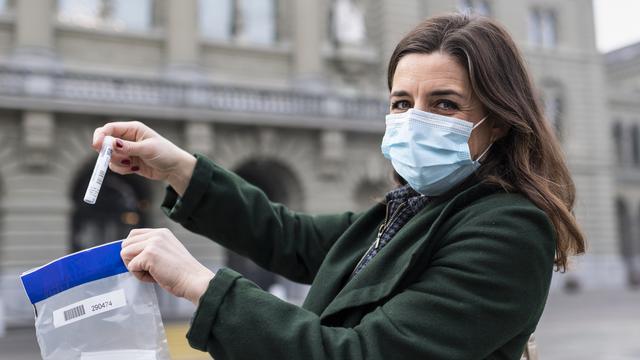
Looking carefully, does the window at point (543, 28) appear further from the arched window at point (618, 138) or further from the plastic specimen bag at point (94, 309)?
the plastic specimen bag at point (94, 309)

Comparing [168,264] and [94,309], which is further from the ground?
[168,264]

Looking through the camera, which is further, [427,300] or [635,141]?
[635,141]

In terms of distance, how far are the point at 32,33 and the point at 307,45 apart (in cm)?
875

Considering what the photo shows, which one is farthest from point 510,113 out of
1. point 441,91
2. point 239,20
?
point 239,20

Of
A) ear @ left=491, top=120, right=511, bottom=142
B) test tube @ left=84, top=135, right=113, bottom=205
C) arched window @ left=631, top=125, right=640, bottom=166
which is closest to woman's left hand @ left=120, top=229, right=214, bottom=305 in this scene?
test tube @ left=84, top=135, right=113, bottom=205

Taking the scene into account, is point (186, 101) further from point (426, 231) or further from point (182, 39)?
point (426, 231)

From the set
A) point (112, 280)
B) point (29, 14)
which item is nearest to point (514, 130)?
point (112, 280)

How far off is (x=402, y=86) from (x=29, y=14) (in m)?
19.3

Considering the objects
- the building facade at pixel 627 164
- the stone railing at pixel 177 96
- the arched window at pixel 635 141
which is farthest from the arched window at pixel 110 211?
the arched window at pixel 635 141

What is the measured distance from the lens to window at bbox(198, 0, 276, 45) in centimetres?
2172

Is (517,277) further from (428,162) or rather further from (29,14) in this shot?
(29,14)

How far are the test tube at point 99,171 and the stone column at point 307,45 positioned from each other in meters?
20.2

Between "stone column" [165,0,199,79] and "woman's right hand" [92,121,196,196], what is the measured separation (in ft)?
61.5

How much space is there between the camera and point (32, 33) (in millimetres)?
18500
